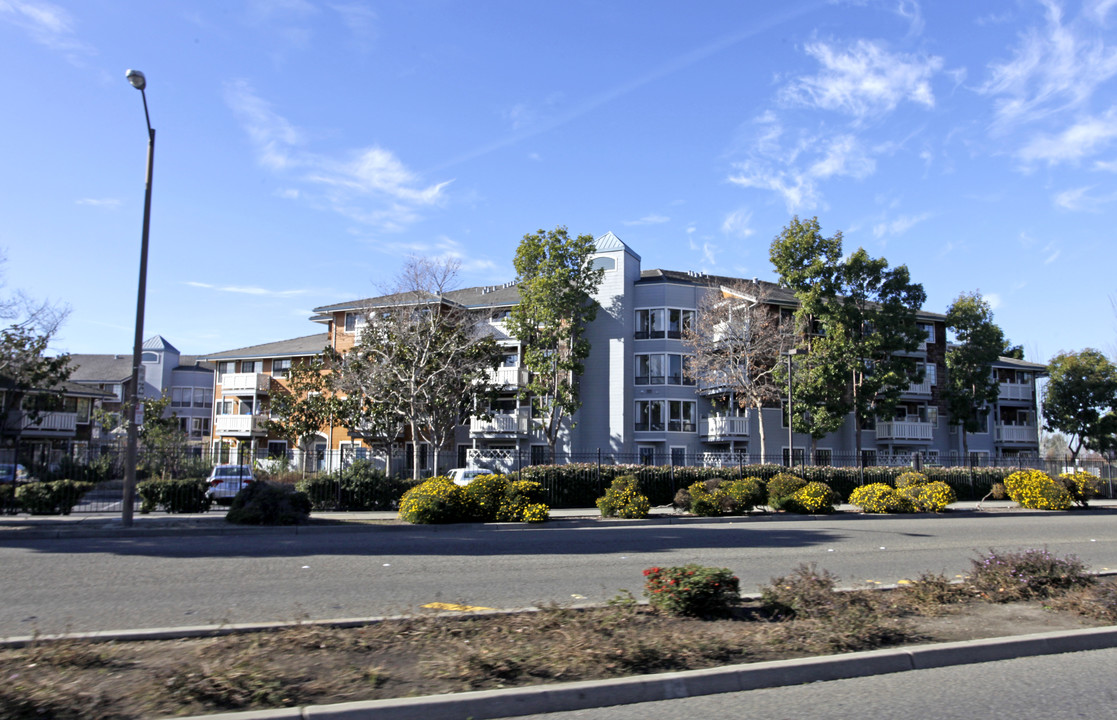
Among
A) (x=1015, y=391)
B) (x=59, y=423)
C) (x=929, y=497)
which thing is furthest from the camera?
(x=1015, y=391)

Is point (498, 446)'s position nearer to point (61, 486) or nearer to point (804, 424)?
point (804, 424)

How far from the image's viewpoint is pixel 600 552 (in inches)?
542

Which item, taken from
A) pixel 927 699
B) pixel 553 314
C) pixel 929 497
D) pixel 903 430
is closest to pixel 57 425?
pixel 553 314

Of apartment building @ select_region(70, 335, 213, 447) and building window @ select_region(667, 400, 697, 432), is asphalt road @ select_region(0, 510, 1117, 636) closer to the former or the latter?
building window @ select_region(667, 400, 697, 432)

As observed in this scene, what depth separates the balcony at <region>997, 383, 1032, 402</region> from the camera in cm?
5469

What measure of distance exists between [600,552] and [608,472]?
506 inches

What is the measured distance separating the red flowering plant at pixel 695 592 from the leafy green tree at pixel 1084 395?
56.1 m

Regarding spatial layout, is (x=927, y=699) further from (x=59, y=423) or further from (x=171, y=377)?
(x=171, y=377)

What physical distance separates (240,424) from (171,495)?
101 feet

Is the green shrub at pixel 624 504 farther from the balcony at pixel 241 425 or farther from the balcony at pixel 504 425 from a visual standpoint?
the balcony at pixel 241 425

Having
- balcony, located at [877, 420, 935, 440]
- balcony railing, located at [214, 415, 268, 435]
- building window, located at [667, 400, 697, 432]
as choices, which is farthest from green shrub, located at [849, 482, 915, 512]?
balcony railing, located at [214, 415, 268, 435]

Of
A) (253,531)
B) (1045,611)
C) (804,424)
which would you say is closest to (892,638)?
(1045,611)

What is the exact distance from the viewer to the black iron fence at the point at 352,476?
22.2 metres

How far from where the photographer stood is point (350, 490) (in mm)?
22922
